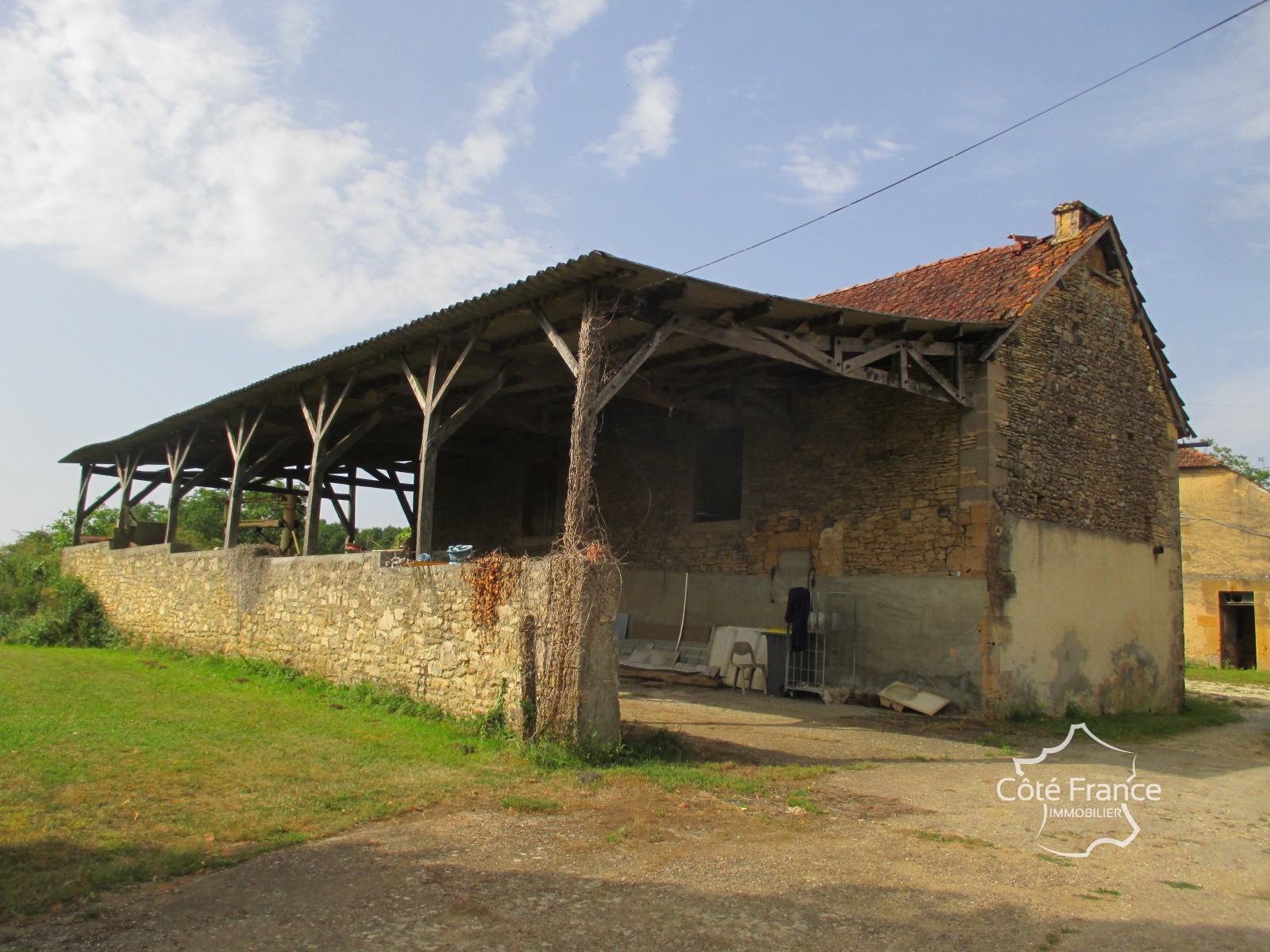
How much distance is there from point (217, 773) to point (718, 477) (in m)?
8.76

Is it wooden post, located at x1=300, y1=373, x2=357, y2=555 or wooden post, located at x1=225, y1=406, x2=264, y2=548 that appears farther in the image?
wooden post, located at x1=225, y1=406, x2=264, y2=548

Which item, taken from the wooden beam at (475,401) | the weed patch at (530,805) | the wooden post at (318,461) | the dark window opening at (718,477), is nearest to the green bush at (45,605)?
the wooden post at (318,461)

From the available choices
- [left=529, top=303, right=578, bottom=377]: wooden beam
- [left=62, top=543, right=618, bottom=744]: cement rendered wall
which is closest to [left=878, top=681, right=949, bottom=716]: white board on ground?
[left=62, top=543, right=618, bottom=744]: cement rendered wall

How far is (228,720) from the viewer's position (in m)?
7.66

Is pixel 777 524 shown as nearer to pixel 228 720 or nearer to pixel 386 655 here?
pixel 386 655

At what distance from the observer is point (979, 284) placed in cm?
1188

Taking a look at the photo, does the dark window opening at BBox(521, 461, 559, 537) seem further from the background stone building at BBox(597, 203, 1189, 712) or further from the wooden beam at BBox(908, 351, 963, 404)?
the wooden beam at BBox(908, 351, 963, 404)

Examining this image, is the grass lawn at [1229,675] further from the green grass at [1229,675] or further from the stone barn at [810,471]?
the stone barn at [810,471]

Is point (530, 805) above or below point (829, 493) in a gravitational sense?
below

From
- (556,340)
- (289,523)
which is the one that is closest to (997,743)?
(556,340)

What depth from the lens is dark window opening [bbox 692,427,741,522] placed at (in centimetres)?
1311

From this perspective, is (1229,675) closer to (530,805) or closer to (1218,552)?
(1218,552)

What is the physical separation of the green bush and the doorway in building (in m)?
23.5

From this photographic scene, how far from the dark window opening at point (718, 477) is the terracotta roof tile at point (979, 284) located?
269 cm
